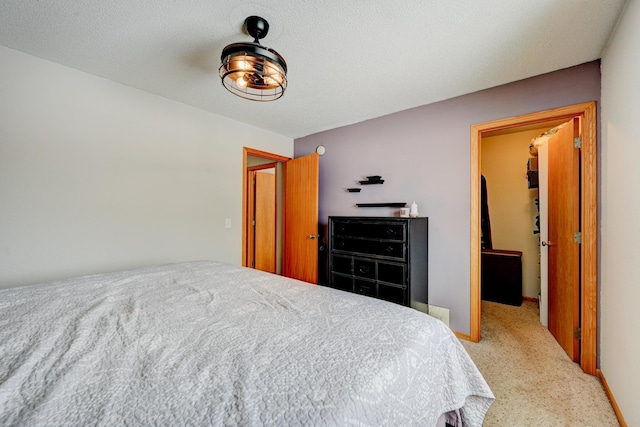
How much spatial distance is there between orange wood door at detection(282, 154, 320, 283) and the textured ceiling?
1.25m

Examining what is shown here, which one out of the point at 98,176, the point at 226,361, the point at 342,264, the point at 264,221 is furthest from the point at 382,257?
the point at 264,221

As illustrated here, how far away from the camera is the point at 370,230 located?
2.68 m

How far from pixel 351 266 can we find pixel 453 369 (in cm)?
172

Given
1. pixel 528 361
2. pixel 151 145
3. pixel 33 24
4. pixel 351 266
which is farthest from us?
pixel 351 266

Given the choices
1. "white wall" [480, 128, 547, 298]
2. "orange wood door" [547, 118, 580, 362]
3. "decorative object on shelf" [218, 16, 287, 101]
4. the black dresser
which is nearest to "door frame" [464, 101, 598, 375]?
"orange wood door" [547, 118, 580, 362]

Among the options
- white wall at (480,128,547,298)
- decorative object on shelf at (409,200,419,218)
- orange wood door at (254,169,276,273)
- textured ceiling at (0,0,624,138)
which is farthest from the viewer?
orange wood door at (254,169,276,273)

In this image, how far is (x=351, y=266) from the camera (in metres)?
2.77

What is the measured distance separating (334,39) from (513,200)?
3.62 m

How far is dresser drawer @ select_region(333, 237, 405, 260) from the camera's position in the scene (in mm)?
2457

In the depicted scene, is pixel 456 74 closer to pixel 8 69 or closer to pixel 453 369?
pixel 453 369

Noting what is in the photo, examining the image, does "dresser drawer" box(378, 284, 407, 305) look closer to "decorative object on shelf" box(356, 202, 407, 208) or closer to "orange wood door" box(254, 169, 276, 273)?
"decorative object on shelf" box(356, 202, 407, 208)

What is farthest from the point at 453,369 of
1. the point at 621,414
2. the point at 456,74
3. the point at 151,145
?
the point at 151,145

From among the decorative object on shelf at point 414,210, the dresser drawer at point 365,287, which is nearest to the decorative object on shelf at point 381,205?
the decorative object on shelf at point 414,210

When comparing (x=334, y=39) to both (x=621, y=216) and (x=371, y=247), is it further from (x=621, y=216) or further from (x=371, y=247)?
(x=621, y=216)
